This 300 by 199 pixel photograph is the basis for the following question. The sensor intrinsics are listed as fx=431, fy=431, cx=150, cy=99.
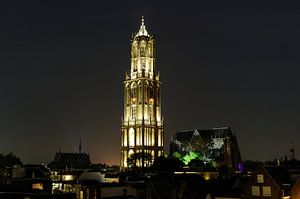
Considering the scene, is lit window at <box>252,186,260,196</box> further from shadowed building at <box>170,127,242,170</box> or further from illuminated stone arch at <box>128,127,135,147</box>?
illuminated stone arch at <box>128,127,135,147</box>

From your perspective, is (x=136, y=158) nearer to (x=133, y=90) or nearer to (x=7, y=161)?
(x=133, y=90)

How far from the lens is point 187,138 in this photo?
17912cm

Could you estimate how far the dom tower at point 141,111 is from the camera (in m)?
166

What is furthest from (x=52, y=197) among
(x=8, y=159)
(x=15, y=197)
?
(x=8, y=159)

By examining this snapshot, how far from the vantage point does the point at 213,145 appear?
170m

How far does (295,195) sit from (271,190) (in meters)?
2.85

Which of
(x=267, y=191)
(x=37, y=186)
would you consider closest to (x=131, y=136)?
(x=37, y=186)

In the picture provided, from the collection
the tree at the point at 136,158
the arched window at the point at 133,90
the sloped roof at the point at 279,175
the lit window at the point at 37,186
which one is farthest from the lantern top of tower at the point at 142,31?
the sloped roof at the point at 279,175

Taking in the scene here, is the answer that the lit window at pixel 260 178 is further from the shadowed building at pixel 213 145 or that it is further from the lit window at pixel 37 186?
the shadowed building at pixel 213 145

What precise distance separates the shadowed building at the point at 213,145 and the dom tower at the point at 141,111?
10.6 meters

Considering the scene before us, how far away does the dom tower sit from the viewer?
16550 cm

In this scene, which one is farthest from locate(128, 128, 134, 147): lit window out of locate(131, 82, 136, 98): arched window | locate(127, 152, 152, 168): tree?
locate(131, 82, 136, 98): arched window

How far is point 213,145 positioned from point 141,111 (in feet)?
103

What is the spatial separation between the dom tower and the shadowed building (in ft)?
34.7
